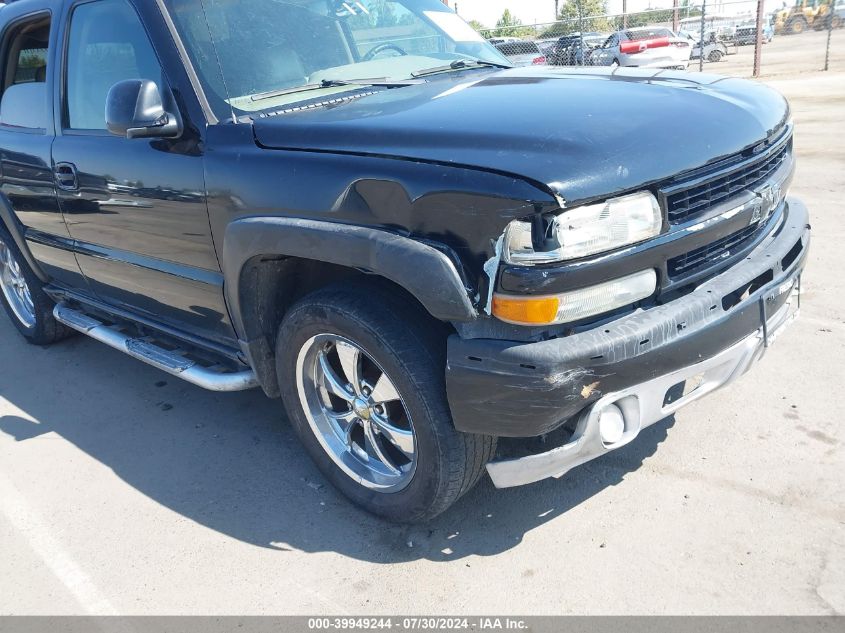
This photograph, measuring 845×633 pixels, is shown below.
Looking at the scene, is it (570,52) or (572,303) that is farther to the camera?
(570,52)

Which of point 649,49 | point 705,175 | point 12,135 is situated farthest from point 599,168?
point 649,49

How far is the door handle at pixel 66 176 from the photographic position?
356 centimetres

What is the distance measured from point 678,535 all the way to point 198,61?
2.55 meters

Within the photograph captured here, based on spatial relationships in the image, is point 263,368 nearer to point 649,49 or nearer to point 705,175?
point 705,175

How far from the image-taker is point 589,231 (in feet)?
6.88

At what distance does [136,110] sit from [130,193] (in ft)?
1.87

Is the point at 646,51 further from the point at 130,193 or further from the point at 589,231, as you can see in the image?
the point at 589,231

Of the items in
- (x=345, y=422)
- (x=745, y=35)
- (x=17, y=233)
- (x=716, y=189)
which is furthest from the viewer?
(x=745, y=35)

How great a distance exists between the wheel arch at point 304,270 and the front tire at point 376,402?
0.13 metres

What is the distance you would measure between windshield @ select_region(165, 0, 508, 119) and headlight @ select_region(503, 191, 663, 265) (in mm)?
1303

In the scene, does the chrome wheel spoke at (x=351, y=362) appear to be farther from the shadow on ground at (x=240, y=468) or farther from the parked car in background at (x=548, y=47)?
the parked car in background at (x=548, y=47)

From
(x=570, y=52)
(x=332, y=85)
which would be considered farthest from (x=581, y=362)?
(x=570, y=52)

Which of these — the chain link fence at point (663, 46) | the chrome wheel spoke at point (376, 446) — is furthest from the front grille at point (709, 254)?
the chain link fence at point (663, 46)

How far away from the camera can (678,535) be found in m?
2.60
